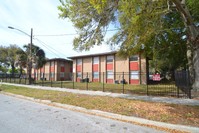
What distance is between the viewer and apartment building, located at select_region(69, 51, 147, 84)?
2898 cm

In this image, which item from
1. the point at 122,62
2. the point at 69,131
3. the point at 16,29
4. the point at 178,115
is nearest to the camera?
the point at 69,131

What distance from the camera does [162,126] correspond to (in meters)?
6.27

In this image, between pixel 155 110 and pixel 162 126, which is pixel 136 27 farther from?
pixel 162 126

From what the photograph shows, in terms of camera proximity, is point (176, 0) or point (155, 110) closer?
point (155, 110)

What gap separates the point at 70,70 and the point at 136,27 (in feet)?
135

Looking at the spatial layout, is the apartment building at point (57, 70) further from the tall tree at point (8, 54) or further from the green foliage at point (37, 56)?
the tall tree at point (8, 54)

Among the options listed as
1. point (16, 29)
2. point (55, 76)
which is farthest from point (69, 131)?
point (55, 76)

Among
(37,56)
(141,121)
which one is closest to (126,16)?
(141,121)

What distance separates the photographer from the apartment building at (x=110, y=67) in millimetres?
28984

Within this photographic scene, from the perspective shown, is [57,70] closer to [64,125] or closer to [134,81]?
[134,81]

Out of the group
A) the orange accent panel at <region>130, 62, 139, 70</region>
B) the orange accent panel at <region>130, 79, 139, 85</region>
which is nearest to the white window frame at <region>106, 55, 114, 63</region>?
the orange accent panel at <region>130, 62, 139, 70</region>

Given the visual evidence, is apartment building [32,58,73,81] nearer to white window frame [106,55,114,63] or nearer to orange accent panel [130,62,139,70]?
white window frame [106,55,114,63]

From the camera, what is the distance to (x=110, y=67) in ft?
109

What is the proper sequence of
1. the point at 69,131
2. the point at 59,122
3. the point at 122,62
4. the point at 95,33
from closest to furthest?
the point at 69,131, the point at 59,122, the point at 95,33, the point at 122,62
